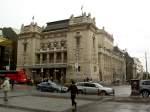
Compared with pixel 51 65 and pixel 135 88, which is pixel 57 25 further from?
pixel 135 88

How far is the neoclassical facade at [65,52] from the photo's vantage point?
7338 cm

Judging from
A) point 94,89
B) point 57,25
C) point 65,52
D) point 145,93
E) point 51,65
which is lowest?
point 145,93

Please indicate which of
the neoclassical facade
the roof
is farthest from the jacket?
the roof

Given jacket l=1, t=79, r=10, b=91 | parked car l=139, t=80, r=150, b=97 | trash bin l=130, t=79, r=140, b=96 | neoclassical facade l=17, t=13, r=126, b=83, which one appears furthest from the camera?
neoclassical facade l=17, t=13, r=126, b=83

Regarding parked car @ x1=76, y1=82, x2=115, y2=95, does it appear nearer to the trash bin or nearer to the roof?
the trash bin

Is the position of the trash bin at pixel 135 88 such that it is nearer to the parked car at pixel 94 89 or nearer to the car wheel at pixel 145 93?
the car wheel at pixel 145 93

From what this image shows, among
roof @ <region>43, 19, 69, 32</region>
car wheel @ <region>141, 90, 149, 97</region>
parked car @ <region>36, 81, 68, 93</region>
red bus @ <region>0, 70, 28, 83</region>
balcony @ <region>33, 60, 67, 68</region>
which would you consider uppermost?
roof @ <region>43, 19, 69, 32</region>

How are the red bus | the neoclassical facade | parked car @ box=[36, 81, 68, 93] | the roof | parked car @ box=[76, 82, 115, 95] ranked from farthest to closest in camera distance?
the roof
the neoclassical facade
the red bus
parked car @ box=[36, 81, 68, 93]
parked car @ box=[76, 82, 115, 95]

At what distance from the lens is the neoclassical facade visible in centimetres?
7338

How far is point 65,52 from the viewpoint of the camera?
78938 mm

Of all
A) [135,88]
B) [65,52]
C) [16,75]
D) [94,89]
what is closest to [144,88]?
[135,88]

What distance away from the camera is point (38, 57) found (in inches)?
3378

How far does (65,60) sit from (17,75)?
19903mm

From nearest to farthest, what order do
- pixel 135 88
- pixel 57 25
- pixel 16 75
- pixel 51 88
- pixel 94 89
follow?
pixel 135 88
pixel 94 89
pixel 51 88
pixel 16 75
pixel 57 25
